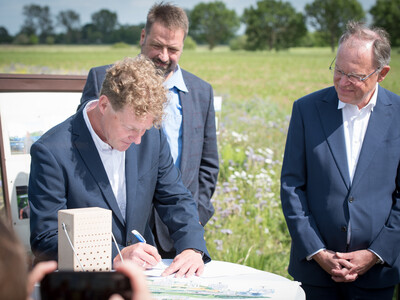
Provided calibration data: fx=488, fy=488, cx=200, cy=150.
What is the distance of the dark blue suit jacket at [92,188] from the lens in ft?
6.95

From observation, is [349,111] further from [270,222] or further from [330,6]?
[330,6]

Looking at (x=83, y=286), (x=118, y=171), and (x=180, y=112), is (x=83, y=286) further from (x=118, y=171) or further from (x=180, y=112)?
(x=180, y=112)

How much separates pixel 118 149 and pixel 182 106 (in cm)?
97

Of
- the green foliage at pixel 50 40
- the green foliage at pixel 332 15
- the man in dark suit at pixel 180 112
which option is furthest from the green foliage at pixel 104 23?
the man in dark suit at pixel 180 112

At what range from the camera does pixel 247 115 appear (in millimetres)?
7977

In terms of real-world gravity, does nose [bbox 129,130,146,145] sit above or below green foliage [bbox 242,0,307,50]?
below

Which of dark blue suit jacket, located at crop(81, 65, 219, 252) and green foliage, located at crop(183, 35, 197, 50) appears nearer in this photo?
dark blue suit jacket, located at crop(81, 65, 219, 252)

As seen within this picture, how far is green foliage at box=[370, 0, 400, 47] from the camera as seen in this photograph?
9.53m

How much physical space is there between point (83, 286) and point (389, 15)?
9.83m

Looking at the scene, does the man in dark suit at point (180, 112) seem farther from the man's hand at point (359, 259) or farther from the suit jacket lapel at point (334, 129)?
the man's hand at point (359, 259)

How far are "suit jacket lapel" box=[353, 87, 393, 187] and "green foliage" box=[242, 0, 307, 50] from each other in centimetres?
735

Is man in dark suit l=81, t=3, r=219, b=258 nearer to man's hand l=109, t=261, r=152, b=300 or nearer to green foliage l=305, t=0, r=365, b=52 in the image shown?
man's hand l=109, t=261, r=152, b=300

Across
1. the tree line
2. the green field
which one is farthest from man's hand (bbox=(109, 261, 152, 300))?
the tree line

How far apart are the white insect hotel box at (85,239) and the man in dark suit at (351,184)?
1.16 m
